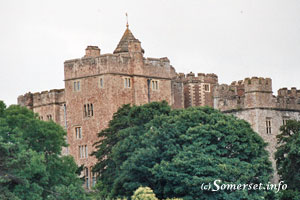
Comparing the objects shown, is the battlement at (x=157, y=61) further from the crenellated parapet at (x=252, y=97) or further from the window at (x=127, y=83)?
the crenellated parapet at (x=252, y=97)

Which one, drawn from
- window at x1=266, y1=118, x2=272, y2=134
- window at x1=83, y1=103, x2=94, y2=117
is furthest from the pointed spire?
window at x1=266, y1=118, x2=272, y2=134

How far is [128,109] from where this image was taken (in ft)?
266

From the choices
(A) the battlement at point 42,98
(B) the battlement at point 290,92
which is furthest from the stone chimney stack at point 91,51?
(B) the battlement at point 290,92

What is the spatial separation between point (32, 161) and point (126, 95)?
81.9 ft

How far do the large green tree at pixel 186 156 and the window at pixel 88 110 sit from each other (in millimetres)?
11680

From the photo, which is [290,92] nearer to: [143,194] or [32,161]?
[143,194]

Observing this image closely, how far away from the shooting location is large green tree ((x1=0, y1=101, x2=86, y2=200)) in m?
62.9

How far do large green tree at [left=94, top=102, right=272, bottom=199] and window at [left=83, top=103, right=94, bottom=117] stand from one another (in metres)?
11.7

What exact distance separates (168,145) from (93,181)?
1602 cm

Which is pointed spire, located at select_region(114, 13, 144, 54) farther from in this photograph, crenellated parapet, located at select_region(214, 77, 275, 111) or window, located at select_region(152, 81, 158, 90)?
crenellated parapet, located at select_region(214, 77, 275, 111)

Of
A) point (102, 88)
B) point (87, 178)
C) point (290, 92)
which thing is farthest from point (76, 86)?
point (290, 92)

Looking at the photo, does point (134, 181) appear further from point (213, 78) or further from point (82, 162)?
point (213, 78)

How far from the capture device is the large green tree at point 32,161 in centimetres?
6291

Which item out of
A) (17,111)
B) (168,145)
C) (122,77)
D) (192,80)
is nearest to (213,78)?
(192,80)
